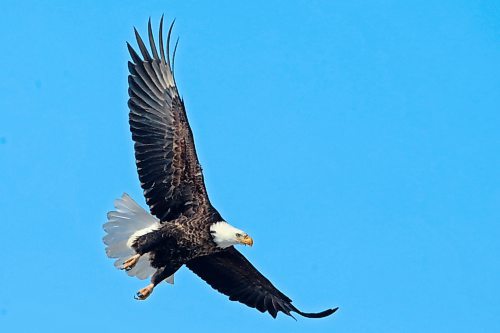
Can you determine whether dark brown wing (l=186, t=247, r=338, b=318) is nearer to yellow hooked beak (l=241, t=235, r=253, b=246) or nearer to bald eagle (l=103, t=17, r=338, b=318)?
bald eagle (l=103, t=17, r=338, b=318)

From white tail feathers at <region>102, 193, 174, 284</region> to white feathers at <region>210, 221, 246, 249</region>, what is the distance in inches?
27.5

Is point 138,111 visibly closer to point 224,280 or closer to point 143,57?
point 143,57

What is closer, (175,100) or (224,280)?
(175,100)

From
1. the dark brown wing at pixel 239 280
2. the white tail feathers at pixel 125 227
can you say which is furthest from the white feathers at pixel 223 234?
the dark brown wing at pixel 239 280

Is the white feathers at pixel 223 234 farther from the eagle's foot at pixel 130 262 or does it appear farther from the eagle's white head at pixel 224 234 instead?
the eagle's foot at pixel 130 262

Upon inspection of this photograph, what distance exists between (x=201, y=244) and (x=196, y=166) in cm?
91

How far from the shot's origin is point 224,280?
1770 centimetres

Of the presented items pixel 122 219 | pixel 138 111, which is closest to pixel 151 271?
pixel 122 219

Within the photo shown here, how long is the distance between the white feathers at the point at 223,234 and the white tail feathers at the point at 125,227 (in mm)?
698

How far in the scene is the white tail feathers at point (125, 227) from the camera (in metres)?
16.5

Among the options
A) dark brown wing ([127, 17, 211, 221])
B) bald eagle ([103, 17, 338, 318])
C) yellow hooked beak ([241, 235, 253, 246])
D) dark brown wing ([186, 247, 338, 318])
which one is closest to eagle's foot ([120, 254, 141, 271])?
bald eagle ([103, 17, 338, 318])

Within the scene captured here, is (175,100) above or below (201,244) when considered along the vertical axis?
above

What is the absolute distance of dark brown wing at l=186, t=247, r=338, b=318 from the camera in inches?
Answer: 693

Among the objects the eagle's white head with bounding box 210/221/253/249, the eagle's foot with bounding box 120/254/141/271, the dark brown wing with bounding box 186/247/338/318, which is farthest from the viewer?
the dark brown wing with bounding box 186/247/338/318
